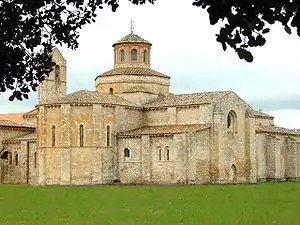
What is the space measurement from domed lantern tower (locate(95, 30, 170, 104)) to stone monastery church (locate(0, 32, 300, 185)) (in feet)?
0.35

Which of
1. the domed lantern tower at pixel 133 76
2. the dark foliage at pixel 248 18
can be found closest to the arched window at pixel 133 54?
the domed lantern tower at pixel 133 76

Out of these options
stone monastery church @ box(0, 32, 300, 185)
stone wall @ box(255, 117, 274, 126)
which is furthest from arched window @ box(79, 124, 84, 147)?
stone wall @ box(255, 117, 274, 126)

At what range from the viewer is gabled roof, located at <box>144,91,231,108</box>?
168 feet

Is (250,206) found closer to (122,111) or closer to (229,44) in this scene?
(229,44)

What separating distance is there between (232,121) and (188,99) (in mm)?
4395

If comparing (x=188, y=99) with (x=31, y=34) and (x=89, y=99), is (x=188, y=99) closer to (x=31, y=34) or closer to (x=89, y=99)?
(x=89, y=99)

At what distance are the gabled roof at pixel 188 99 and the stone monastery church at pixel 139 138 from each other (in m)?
0.08

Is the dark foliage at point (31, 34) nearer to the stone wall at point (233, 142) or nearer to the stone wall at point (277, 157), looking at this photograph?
the stone wall at point (233, 142)

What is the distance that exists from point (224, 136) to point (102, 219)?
105 feet

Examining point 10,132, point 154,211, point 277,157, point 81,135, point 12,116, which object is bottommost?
point 154,211

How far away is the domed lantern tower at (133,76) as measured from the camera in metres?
56.1

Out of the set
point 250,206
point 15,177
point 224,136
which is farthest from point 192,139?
point 250,206

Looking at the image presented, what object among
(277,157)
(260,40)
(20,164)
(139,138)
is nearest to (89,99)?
(139,138)

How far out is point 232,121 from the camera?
5391cm
